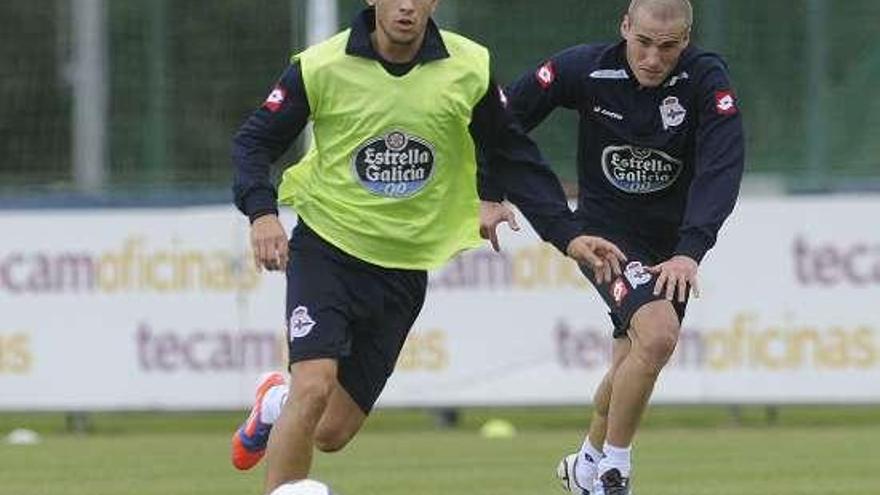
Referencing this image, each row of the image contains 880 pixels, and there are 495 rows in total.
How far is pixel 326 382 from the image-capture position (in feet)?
32.0

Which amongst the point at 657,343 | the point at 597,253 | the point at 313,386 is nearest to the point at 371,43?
the point at 597,253

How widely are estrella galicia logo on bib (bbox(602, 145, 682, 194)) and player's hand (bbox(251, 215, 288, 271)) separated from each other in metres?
2.22

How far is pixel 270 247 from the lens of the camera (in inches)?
377

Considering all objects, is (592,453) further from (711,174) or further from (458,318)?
(458,318)

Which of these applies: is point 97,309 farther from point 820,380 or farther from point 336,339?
point 336,339

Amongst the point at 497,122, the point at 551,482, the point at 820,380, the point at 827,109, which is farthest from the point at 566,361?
the point at 497,122

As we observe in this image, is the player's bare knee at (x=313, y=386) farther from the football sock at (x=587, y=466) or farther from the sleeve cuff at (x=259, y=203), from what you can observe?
the football sock at (x=587, y=466)

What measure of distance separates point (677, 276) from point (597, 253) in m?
0.35

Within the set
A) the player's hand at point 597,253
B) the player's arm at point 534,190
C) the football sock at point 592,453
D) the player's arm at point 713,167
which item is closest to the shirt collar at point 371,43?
the player's arm at point 534,190

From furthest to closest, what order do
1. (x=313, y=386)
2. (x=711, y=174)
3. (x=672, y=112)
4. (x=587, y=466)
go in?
(x=587, y=466), (x=672, y=112), (x=711, y=174), (x=313, y=386)

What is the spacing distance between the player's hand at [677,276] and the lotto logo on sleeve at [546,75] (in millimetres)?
1150

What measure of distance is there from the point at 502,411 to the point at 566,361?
1.99 meters

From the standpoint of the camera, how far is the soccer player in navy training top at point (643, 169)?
10.9 m

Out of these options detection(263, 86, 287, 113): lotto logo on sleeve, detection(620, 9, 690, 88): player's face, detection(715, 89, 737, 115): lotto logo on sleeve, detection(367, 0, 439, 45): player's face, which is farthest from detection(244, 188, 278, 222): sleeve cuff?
detection(715, 89, 737, 115): lotto logo on sleeve
